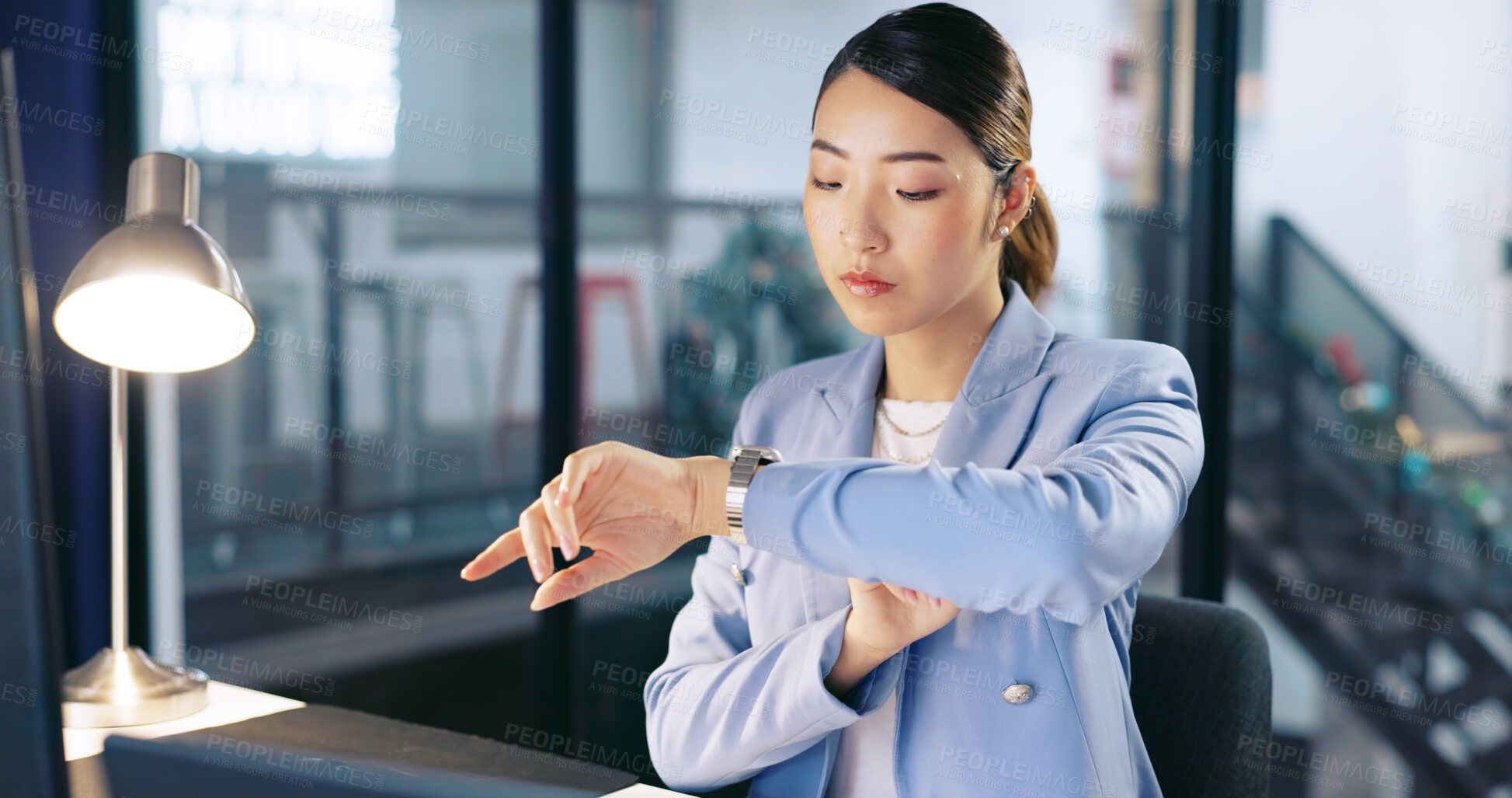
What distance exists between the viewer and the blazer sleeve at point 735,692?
1135mm

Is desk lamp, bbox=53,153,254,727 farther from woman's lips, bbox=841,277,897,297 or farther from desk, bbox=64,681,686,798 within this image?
woman's lips, bbox=841,277,897,297

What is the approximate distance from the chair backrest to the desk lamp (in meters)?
1.29

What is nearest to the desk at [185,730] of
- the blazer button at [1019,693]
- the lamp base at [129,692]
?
the lamp base at [129,692]

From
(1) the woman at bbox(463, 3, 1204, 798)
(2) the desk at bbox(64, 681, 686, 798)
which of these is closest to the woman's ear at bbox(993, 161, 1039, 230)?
(1) the woman at bbox(463, 3, 1204, 798)

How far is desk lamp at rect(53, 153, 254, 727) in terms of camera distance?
1.43 metres

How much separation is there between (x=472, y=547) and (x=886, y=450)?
2.39 meters

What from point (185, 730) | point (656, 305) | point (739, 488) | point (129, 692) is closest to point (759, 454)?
point (739, 488)

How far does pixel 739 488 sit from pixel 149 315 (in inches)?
43.4

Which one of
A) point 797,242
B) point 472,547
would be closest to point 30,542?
point 797,242

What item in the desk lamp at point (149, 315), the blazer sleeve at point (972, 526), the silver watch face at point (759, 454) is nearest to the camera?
the blazer sleeve at point (972, 526)

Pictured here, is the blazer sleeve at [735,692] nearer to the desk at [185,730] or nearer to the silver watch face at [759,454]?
the desk at [185,730]

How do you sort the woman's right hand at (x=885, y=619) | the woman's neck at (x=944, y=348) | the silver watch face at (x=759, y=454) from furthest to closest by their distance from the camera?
the woman's neck at (x=944, y=348) < the woman's right hand at (x=885, y=619) < the silver watch face at (x=759, y=454)

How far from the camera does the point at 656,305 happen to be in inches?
121

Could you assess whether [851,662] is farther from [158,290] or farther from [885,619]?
[158,290]
